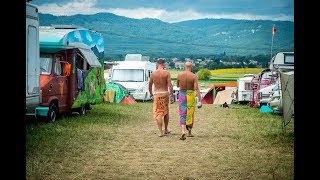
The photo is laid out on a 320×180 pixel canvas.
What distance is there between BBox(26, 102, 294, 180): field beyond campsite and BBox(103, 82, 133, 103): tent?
36.1 ft

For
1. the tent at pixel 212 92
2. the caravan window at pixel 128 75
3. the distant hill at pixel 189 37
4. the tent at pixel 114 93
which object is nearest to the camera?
the tent at pixel 114 93

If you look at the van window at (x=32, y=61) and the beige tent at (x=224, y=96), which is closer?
the van window at (x=32, y=61)

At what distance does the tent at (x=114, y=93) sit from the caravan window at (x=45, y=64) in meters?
11.5

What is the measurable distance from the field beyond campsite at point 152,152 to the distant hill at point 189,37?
44.9m

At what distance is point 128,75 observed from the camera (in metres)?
30.5

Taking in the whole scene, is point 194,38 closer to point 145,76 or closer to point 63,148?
point 145,76

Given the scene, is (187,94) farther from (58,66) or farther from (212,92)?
(212,92)

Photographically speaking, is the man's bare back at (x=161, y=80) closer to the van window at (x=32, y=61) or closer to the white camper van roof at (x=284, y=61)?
the van window at (x=32, y=61)

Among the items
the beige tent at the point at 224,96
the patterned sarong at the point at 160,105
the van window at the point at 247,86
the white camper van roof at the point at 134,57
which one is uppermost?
the white camper van roof at the point at 134,57

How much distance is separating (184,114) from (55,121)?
4359 millimetres

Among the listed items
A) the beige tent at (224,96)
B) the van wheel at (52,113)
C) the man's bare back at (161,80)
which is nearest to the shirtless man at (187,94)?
the man's bare back at (161,80)

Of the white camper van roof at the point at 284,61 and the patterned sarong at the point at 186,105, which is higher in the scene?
the white camper van roof at the point at 284,61

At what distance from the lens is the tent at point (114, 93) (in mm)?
26156

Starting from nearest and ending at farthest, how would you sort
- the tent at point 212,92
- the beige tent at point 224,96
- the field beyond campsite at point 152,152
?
1. the field beyond campsite at point 152,152
2. the beige tent at point 224,96
3. the tent at point 212,92
